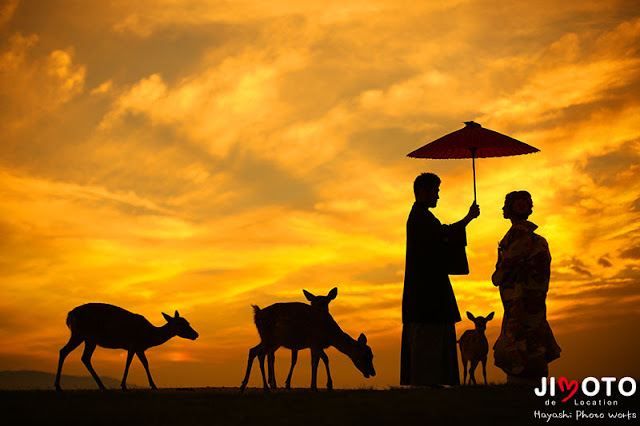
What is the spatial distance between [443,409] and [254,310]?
7.33m

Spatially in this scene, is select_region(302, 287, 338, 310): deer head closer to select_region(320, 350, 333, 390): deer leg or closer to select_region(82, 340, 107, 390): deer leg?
select_region(320, 350, 333, 390): deer leg

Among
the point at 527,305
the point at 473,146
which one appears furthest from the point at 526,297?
the point at 473,146

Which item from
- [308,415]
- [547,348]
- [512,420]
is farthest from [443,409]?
[547,348]

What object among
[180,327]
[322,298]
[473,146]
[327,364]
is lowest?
[327,364]

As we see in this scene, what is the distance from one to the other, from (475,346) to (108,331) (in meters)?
10.8

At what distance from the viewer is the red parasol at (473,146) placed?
15.2 meters

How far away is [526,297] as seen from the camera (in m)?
14.2

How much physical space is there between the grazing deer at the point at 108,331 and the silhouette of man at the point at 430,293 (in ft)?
22.6

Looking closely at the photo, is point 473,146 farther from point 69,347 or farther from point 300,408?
point 69,347

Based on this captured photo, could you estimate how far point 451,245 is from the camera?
14.4m

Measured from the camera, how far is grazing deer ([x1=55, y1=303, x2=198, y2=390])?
18688mm

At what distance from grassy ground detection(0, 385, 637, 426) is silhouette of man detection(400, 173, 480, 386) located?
43 centimetres

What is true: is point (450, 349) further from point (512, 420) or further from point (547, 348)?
point (512, 420)

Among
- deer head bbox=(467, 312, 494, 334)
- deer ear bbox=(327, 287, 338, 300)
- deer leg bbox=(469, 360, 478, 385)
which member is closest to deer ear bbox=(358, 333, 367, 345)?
deer ear bbox=(327, 287, 338, 300)
